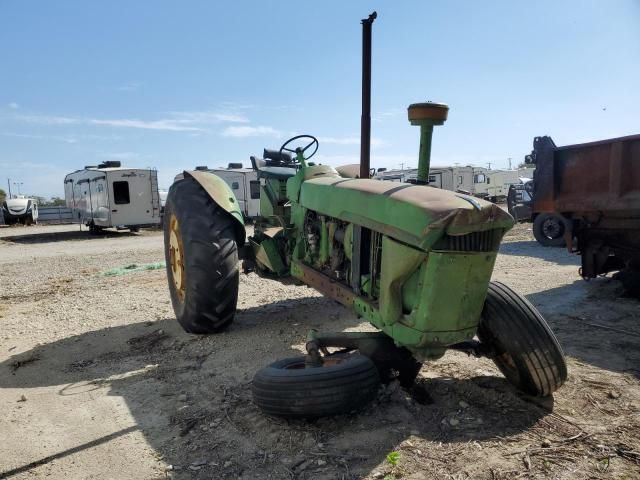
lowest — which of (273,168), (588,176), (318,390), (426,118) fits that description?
(318,390)

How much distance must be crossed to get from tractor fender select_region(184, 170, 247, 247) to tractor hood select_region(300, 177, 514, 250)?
4.85 ft

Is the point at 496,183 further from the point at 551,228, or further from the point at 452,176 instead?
the point at 551,228

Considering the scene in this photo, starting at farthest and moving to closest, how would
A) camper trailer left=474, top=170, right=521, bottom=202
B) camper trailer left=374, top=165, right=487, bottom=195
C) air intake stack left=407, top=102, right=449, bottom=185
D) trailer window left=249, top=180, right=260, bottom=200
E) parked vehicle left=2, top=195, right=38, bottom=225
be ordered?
1. camper trailer left=474, top=170, right=521, bottom=202
2. camper trailer left=374, top=165, right=487, bottom=195
3. parked vehicle left=2, top=195, right=38, bottom=225
4. trailer window left=249, top=180, right=260, bottom=200
5. air intake stack left=407, top=102, right=449, bottom=185

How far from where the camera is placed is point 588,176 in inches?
252

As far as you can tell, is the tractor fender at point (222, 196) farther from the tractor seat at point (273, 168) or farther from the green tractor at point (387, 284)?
the tractor seat at point (273, 168)

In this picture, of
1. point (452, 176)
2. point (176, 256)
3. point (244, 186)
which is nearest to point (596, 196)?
point (176, 256)

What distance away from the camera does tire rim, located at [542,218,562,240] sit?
10.3 meters

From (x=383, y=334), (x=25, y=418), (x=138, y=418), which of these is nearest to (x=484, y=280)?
(x=383, y=334)

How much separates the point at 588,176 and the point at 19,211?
24183 mm

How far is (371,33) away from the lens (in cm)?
333

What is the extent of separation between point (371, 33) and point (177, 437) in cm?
278

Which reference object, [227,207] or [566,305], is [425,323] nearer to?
[227,207]

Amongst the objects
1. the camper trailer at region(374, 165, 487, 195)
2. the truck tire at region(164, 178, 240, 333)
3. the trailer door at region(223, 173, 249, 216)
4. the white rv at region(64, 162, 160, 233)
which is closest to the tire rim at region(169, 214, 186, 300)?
the truck tire at region(164, 178, 240, 333)

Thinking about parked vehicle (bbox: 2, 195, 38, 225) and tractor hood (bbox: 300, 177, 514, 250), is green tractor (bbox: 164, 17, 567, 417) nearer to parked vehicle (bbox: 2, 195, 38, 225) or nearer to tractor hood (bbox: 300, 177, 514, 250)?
tractor hood (bbox: 300, 177, 514, 250)
